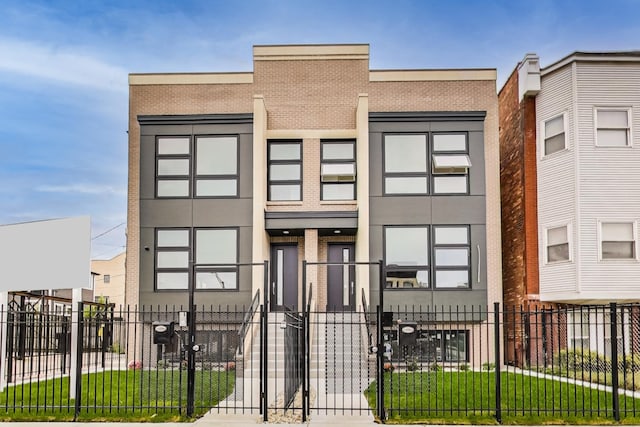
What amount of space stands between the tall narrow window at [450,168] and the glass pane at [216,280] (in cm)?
705

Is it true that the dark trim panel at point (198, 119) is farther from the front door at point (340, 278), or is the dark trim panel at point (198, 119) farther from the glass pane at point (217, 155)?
the front door at point (340, 278)

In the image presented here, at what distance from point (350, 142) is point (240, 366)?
822cm

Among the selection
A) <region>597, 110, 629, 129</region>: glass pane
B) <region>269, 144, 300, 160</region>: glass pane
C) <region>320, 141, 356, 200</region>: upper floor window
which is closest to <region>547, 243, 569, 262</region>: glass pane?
<region>597, 110, 629, 129</region>: glass pane

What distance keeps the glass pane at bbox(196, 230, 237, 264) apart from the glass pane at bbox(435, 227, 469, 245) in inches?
259

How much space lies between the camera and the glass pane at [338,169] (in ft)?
73.6

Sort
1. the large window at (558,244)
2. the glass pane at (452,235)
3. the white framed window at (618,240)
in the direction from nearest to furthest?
the white framed window at (618,240)
the large window at (558,244)
the glass pane at (452,235)

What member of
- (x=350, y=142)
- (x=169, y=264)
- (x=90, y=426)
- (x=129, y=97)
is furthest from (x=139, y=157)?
(x=90, y=426)

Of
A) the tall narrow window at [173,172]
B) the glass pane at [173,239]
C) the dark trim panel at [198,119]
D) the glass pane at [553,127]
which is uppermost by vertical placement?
the dark trim panel at [198,119]

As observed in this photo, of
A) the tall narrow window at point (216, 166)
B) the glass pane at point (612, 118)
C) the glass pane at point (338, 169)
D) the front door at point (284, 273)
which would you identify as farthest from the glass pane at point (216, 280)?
the glass pane at point (612, 118)

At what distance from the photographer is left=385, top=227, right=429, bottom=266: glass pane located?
2225 centimetres

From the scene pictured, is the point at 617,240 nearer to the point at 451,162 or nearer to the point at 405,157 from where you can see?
the point at 451,162

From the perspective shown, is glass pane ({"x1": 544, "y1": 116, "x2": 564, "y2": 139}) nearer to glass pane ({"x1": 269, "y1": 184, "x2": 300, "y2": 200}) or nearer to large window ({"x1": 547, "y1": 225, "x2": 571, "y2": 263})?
large window ({"x1": 547, "y1": 225, "x2": 571, "y2": 263})

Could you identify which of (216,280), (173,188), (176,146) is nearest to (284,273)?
(216,280)

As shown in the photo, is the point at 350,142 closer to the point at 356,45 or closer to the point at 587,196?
the point at 356,45
